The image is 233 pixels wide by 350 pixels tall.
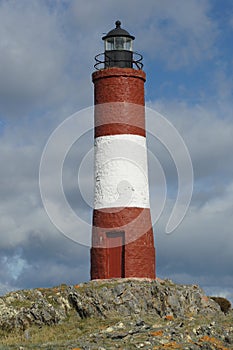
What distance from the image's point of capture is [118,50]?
3822 cm

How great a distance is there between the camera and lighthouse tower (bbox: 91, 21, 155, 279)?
3644 centimetres

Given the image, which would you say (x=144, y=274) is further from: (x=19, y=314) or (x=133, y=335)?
(x=133, y=335)

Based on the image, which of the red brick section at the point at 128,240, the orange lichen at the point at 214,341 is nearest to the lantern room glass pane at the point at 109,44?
the red brick section at the point at 128,240

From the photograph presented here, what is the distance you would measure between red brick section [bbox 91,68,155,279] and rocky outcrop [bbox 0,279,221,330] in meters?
1.12

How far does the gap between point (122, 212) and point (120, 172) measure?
188 cm

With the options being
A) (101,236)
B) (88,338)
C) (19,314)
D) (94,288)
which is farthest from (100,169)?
(88,338)

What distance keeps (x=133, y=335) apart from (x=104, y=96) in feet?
45.3

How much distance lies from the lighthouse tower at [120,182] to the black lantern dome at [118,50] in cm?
91

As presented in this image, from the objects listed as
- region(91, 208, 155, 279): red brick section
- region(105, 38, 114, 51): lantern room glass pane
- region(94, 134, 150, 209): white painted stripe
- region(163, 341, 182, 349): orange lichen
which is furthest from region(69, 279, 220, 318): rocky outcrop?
region(105, 38, 114, 51): lantern room glass pane

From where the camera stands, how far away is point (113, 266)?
Answer: 1452 inches

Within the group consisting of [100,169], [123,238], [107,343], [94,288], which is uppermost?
[100,169]

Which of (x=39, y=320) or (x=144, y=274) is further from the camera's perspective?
(x=144, y=274)

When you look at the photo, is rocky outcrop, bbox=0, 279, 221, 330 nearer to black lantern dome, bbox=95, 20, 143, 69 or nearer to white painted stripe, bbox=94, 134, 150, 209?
white painted stripe, bbox=94, 134, 150, 209

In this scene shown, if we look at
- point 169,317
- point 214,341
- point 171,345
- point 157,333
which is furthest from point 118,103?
point 171,345
